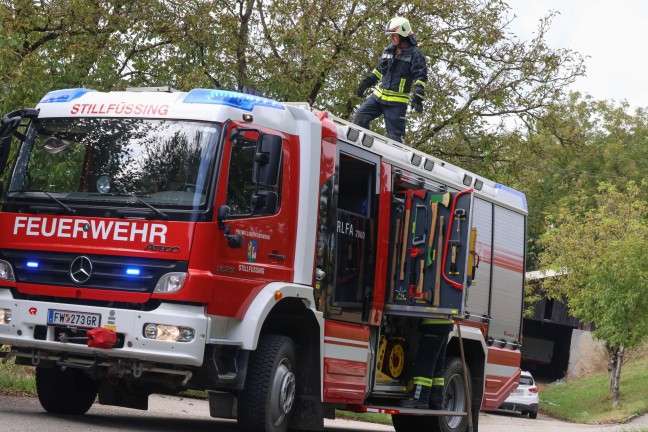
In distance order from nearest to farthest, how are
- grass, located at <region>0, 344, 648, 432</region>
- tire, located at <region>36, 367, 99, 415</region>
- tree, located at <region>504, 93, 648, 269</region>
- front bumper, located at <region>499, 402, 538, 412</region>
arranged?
tire, located at <region>36, 367, 99, 415</region> → grass, located at <region>0, 344, 648, 432</region> → front bumper, located at <region>499, 402, 538, 412</region> → tree, located at <region>504, 93, 648, 269</region>

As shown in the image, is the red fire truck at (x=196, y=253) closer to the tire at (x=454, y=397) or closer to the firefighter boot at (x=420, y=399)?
the firefighter boot at (x=420, y=399)

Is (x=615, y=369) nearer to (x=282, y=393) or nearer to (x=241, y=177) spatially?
(x=282, y=393)

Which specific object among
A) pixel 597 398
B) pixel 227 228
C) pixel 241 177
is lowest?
pixel 597 398

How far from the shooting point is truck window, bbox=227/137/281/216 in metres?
9.73

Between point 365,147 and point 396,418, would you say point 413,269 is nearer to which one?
point 365,147

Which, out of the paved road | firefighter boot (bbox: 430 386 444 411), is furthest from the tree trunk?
firefighter boot (bbox: 430 386 444 411)

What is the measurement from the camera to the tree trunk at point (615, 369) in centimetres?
4016

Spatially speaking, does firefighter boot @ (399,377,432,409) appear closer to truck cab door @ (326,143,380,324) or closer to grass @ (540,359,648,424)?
truck cab door @ (326,143,380,324)

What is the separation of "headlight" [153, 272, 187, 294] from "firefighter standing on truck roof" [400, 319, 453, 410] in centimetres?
420

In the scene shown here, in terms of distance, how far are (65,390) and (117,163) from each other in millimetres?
2640

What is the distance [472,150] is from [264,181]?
1351 centimetres

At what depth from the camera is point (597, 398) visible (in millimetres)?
42938

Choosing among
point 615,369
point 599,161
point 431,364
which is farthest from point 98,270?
point 599,161

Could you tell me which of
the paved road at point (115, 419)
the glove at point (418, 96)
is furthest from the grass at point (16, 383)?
the glove at point (418, 96)
